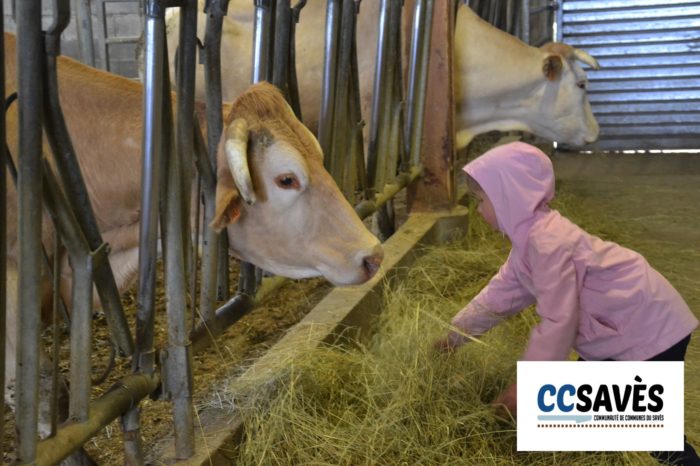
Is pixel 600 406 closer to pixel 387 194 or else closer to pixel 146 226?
pixel 146 226

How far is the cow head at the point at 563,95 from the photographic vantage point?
586cm

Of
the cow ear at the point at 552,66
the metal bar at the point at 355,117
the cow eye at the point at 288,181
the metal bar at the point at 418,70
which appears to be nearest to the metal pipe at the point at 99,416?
the cow eye at the point at 288,181

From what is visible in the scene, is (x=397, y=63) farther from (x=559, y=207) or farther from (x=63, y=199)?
(x=63, y=199)

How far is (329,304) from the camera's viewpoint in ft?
10.5

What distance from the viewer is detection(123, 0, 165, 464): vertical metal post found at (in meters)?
1.88

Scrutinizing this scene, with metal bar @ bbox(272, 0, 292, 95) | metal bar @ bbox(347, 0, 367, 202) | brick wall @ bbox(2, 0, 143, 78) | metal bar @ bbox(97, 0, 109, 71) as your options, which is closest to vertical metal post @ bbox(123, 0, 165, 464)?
metal bar @ bbox(272, 0, 292, 95)

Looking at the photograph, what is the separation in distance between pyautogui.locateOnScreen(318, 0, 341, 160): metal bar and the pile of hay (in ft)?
2.47

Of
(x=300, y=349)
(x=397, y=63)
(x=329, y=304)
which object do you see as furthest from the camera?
(x=397, y=63)

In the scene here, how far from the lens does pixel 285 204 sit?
7.57ft

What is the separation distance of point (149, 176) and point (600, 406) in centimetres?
130

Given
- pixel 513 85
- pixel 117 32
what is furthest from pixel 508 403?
pixel 117 32

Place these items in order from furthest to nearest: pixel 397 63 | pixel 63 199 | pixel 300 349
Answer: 1. pixel 397 63
2. pixel 300 349
3. pixel 63 199

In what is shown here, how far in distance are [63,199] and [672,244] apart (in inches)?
179

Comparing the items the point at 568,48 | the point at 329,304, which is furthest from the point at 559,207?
the point at 329,304
